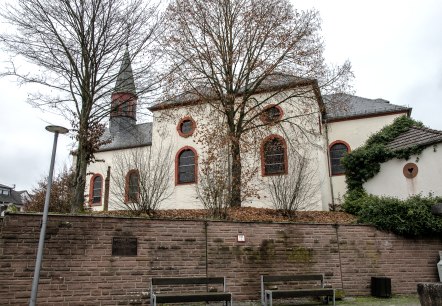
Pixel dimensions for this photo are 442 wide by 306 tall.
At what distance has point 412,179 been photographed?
14836 millimetres

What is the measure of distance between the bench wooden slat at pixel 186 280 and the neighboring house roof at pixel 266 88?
10.0 metres

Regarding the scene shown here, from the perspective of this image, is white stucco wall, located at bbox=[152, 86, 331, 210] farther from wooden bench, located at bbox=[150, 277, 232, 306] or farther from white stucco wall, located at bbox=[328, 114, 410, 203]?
wooden bench, located at bbox=[150, 277, 232, 306]

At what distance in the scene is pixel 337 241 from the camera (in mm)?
10703

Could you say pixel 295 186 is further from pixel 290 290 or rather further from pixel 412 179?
pixel 290 290

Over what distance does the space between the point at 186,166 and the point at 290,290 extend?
51.0 ft

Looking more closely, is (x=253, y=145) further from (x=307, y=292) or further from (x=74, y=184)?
(x=307, y=292)

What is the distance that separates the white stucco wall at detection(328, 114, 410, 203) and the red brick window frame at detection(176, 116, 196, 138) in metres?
8.40

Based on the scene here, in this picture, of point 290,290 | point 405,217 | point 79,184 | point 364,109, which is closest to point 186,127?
point 364,109

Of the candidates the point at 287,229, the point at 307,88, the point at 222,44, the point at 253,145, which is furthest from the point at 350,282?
the point at 222,44

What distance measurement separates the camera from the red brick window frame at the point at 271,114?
18469mm

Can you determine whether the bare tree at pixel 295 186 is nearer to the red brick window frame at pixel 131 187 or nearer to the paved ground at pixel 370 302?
the paved ground at pixel 370 302

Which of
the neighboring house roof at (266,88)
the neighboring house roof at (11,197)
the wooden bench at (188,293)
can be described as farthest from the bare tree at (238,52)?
the neighboring house roof at (11,197)

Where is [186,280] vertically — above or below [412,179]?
below

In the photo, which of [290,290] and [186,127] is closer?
[290,290]
